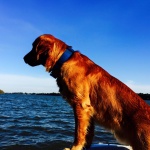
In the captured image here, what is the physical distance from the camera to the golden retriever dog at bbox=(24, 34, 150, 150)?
435cm

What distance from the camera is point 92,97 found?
15.4 ft

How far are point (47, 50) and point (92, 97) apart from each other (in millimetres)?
1242

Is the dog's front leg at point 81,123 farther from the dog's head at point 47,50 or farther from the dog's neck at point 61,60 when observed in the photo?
the dog's head at point 47,50

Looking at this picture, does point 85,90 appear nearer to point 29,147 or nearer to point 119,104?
point 119,104

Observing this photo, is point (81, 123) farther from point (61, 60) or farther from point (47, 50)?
point (47, 50)

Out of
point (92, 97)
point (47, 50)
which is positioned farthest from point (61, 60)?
point (92, 97)

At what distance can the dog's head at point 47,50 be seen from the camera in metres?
4.95

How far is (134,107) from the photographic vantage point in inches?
174

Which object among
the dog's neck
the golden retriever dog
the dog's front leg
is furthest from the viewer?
the dog's neck

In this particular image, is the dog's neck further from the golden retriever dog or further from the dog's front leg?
the dog's front leg

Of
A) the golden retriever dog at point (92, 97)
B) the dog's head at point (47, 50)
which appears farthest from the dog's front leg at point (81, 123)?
the dog's head at point (47, 50)

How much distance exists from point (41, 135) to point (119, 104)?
9.23m

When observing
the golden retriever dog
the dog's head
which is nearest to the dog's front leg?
the golden retriever dog

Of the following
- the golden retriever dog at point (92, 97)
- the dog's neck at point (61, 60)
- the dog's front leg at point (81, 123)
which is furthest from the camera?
the dog's neck at point (61, 60)
